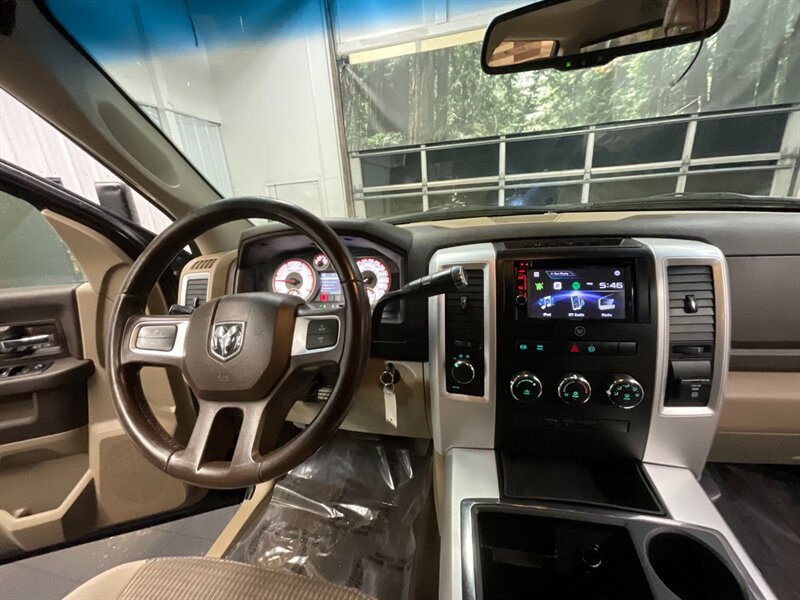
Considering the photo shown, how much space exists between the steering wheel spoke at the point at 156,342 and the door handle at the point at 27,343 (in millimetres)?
839

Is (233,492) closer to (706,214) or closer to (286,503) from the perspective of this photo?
(286,503)

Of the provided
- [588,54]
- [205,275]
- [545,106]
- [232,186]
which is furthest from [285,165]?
[588,54]

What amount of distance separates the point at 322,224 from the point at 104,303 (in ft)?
3.58

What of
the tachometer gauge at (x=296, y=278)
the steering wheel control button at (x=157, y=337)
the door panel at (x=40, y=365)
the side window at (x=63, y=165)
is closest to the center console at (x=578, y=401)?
the tachometer gauge at (x=296, y=278)

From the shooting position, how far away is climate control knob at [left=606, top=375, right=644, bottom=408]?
0.80 metres

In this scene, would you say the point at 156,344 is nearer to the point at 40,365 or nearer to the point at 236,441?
→ the point at 236,441

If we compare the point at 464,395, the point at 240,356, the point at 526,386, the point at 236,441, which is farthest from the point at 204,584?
the point at 526,386

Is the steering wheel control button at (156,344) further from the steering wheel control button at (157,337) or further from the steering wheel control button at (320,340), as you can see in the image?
the steering wheel control button at (320,340)

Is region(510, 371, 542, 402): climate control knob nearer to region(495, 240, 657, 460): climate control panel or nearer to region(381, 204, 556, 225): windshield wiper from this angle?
region(495, 240, 657, 460): climate control panel

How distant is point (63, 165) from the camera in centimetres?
120

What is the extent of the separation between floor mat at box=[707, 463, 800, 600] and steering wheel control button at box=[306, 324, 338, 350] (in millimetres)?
1452

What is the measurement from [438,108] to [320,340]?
1762mm

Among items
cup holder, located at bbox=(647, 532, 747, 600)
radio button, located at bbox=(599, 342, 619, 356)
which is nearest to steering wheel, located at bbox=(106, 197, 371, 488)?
radio button, located at bbox=(599, 342, 619, 356)

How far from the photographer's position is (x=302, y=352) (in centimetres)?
69
